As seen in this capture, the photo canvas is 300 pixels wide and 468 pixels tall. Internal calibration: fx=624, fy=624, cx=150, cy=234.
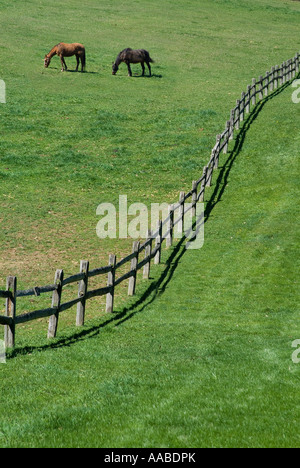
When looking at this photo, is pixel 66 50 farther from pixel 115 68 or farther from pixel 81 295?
pixel 81 295

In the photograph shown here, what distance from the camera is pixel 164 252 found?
20141 mm

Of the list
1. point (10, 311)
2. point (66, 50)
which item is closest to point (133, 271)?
point (10, 311)

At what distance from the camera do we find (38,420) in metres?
7.79

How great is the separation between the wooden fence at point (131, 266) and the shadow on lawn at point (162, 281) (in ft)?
1.07

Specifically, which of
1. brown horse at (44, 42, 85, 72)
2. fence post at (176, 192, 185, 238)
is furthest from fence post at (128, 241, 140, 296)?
brown horse at (44, 42, 85, 72)

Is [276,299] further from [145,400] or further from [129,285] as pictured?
[145,400]

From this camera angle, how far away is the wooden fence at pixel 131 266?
37.2 ft

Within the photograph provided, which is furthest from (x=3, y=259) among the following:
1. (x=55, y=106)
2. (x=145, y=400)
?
(x=55, y=106)

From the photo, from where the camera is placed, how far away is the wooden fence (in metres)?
11.3

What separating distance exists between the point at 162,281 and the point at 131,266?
4.86ft

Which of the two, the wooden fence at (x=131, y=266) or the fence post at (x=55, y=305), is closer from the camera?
the wooden fence at (x=131, y=266)

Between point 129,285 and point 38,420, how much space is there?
28.7ft

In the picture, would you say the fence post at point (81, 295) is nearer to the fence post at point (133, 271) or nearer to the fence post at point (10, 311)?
the fence post at point (10, 311)

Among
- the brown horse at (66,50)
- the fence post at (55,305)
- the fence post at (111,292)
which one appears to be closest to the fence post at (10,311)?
the fence post at (55,305)
